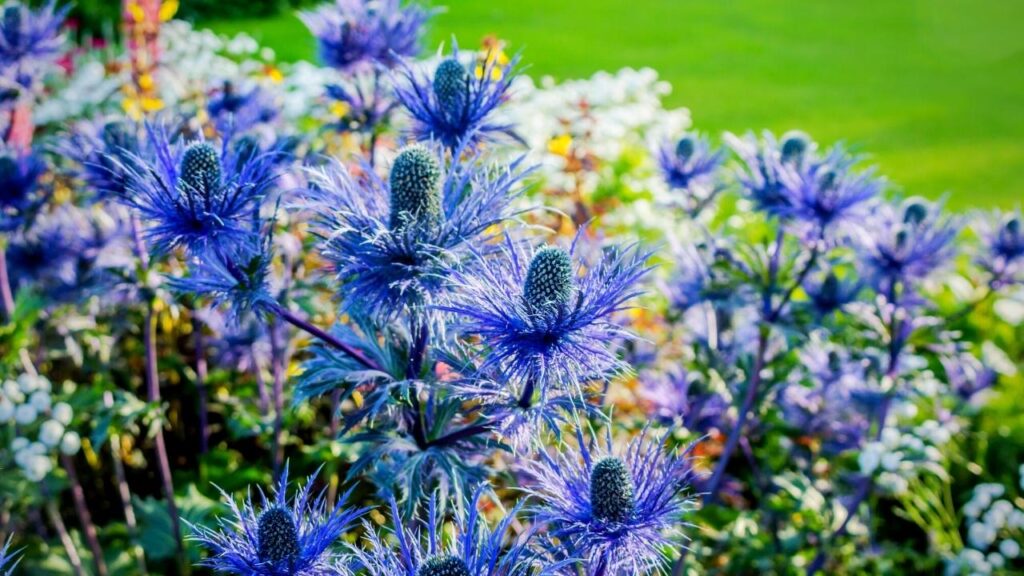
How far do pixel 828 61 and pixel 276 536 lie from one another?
295 inches

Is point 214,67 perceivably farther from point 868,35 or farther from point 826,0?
point 826,0

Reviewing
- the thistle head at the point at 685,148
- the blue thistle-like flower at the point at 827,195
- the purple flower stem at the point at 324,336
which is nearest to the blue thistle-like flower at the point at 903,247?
the blue thistle-like flower at the point at 827,195

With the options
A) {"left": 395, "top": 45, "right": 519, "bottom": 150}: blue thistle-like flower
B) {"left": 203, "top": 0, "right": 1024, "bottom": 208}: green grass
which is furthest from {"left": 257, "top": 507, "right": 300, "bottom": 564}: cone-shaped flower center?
{"left": 203, "top": 0, "right": 1024, "bottom": 208}: green grass

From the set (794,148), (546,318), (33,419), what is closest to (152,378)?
(33,419)

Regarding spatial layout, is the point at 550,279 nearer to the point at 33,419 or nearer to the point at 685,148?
the point at 685,148

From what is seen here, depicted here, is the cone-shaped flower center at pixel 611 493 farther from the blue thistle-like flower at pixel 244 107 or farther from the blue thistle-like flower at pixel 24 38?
the blue thistle-like flower at pixel 24 38

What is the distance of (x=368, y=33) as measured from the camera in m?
2.25

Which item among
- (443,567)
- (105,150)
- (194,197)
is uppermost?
(105,150)

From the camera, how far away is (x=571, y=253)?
1421mm

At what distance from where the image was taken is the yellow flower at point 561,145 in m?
3.65

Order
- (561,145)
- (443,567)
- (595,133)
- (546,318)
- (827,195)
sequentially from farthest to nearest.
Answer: (595,133) < (561,145) < (827,195) < (546,318) < (443,567)

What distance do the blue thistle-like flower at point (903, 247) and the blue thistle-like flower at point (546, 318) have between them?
1.12 m

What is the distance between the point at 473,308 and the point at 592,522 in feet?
1.15

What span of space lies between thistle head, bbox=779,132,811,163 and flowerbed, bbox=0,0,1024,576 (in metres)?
0.02
